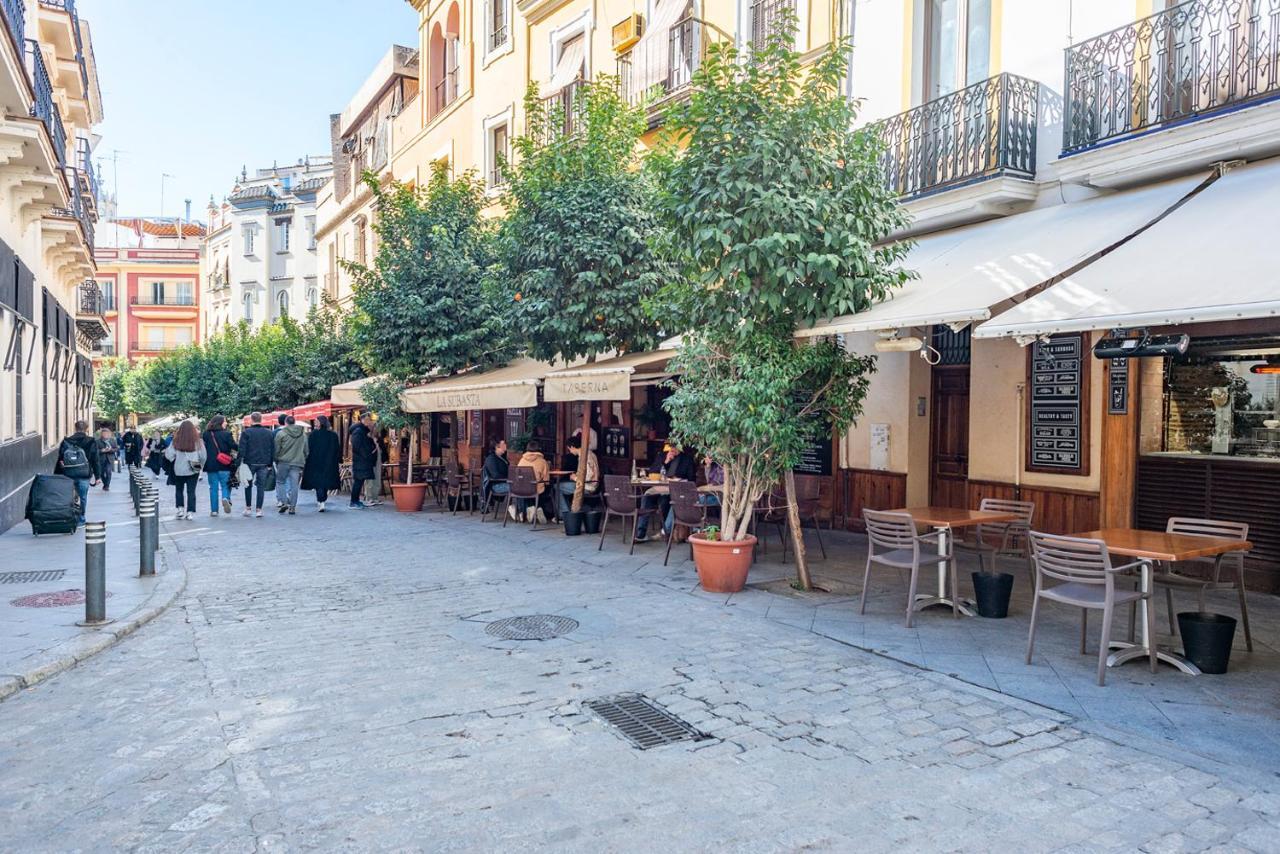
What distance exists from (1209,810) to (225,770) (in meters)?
4.39

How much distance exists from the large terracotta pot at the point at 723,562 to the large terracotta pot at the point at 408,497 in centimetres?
944

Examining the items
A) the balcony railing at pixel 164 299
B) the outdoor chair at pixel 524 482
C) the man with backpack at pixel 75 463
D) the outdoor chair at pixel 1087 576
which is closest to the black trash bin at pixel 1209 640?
the outdoor chair at pixel 1087 576

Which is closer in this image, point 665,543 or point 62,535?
point 665,543

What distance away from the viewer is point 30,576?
9.49 m

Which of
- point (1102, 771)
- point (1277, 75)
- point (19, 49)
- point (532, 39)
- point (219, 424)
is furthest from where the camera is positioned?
point (532, 39)

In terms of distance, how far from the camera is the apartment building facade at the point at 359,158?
2784 centimetres

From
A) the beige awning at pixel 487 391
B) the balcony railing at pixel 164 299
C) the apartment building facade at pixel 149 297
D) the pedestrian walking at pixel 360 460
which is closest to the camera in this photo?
the beige awning at pixel 487 391

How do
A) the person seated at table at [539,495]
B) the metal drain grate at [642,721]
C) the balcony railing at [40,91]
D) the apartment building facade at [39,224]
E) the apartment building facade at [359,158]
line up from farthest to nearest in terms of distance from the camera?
the apartment building facade at [359,158] → the person seated at table at [539,495] → the balcony railing at [40,91] → the apartment building facade at [39,224] → the metal drain grate at [642,721]

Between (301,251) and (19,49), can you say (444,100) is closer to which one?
(19,49)

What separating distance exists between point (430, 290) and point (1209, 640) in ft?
45.8

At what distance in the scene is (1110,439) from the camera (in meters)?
9.52

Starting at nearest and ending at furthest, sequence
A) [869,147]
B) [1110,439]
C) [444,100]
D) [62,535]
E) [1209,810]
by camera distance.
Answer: [1209,810]
[869,147]
[1110,439]
[62,535]
[444,100]

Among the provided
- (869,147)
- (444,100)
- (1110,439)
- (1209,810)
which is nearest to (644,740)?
(1209,810)

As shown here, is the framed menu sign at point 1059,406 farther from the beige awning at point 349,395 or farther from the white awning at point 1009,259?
the beige awning at point 349,395
